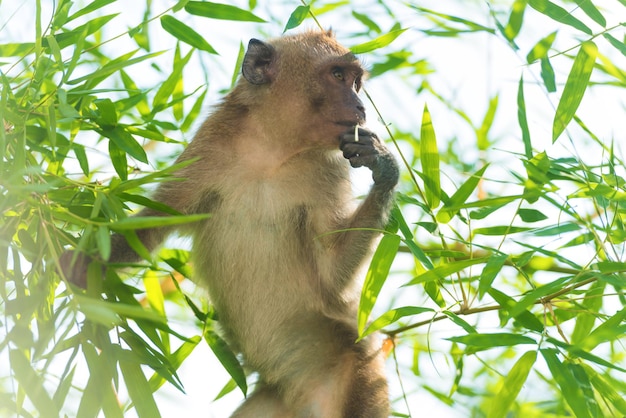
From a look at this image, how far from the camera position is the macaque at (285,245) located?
599 centimetres

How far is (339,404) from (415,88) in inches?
122

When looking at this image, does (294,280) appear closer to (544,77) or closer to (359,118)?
(359,118)

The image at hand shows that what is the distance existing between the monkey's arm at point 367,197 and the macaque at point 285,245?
0.01 metres

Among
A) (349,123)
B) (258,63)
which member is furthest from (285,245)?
(258,63)

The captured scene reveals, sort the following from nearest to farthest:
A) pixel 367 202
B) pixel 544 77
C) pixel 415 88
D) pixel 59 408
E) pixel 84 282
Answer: pixel 59 408, pixel 84 282, pixel 544 77, pixel 367 202, pixel 415 88

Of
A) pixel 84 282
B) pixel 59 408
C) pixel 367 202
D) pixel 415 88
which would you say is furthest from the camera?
pixel 415 88

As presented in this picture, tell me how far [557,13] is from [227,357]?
3.08 meters

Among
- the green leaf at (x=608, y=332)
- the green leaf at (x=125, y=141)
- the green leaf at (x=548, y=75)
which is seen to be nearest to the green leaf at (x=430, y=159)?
the green leaf at (x=548, y=75)

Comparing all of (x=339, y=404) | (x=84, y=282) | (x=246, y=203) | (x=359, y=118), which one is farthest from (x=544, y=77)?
(x=84, y=282)

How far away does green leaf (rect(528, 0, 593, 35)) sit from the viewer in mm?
5215

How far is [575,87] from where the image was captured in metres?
5.21

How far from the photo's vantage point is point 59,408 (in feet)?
14.4

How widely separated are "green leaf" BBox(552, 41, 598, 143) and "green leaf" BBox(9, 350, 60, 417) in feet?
10.3

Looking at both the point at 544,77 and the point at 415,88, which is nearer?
the point at 544,77
